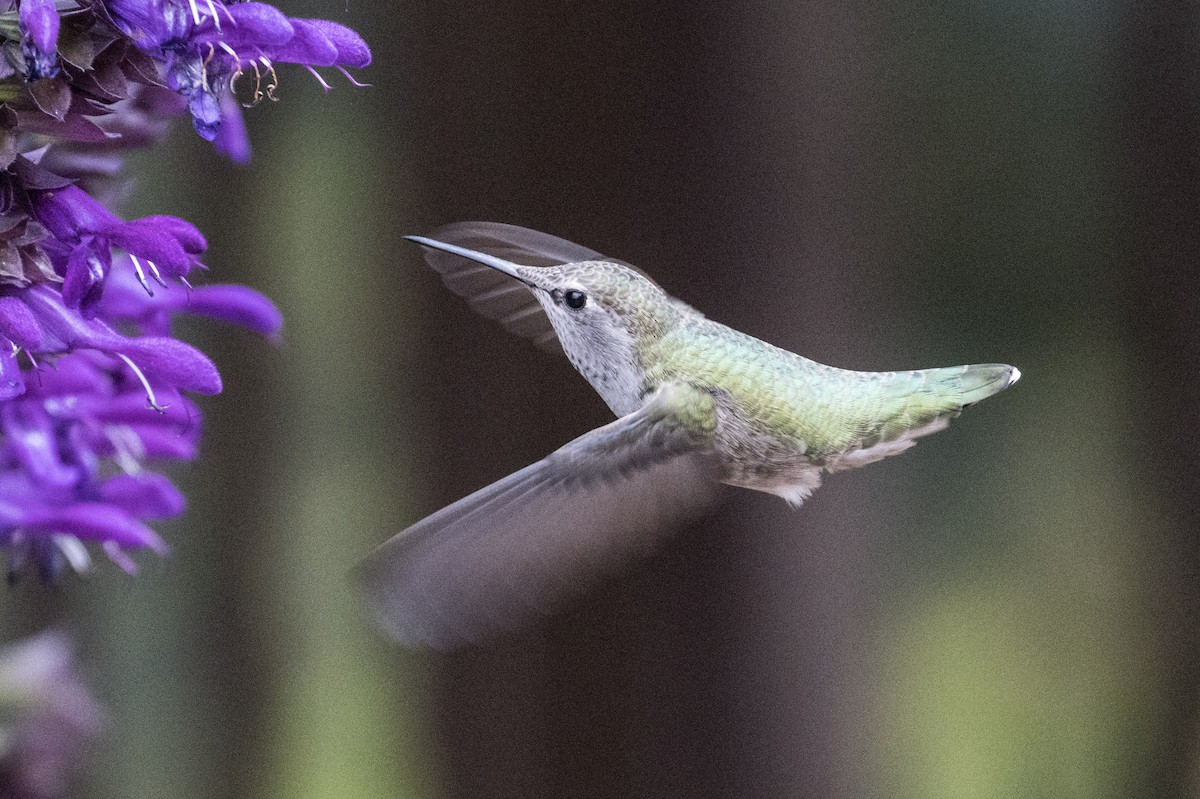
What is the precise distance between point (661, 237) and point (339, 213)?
8.3 inches

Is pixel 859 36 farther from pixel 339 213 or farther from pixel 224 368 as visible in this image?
pixel 224 368

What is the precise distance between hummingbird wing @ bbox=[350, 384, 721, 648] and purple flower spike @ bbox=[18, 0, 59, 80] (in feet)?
0.37

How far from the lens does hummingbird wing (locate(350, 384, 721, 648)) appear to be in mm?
238

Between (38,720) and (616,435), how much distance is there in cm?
29

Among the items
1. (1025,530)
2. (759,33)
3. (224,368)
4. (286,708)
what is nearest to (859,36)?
(759,33)

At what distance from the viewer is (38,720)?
0.45 metres

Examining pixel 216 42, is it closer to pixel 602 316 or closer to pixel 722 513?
pixel 602 316

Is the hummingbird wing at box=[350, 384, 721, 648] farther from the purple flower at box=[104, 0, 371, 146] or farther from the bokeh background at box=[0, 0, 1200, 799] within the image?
the bokeh background at box=[0, 0, 1200, 799]

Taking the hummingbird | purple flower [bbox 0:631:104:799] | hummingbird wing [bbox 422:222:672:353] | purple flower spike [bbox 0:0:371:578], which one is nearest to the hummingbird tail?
the hummingbird

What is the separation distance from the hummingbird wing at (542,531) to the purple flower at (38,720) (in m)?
0.23

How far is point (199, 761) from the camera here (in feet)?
2.42

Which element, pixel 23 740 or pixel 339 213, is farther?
pixel 339 213

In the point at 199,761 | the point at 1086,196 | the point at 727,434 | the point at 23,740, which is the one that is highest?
the point at 1086,196

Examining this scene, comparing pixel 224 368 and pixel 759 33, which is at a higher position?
pixel 759 33
